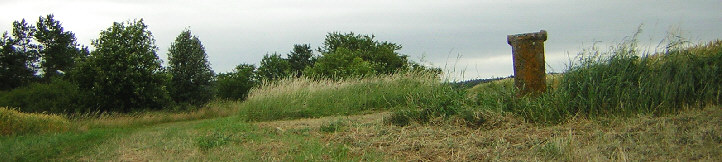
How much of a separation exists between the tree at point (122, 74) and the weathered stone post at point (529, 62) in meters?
27.9

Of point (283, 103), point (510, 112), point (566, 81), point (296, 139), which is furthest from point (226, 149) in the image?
point (283, 103)

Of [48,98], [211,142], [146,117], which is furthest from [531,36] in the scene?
[48,98]

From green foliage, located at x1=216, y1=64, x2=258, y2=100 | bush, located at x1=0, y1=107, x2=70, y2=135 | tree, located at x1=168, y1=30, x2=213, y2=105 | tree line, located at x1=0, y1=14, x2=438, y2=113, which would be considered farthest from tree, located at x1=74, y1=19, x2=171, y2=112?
bush, located at x1=0, y1=107, x2=70, y2=135

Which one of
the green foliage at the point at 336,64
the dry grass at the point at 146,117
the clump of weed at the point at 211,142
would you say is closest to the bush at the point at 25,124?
the dry grass at the point at 146,117

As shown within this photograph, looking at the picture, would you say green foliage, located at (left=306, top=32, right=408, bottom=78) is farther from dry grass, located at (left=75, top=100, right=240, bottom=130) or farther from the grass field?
the grass field

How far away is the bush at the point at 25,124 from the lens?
46.3ft

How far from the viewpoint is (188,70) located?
45.4 meters

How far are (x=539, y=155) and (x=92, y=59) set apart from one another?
3234 centimetres

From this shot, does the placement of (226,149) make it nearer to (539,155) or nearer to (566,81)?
(539,155)

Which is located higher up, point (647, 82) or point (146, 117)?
point (647, 82)

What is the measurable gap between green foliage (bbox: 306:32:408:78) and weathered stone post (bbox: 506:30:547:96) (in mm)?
26608

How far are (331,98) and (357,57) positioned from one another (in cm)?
2816

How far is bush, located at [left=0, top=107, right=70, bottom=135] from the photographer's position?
1410cm

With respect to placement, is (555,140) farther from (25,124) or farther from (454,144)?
(25,124)
